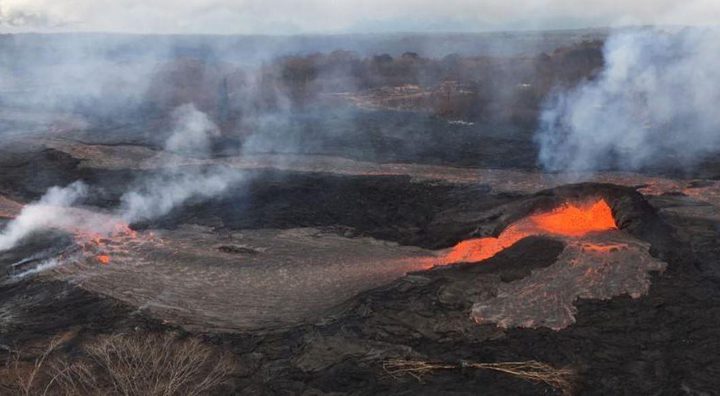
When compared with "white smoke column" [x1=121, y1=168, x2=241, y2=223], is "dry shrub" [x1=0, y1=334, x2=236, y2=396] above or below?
below

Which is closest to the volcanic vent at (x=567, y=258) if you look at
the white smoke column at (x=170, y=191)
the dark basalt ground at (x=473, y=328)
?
the dark basalt ground at (x=473, y=328)

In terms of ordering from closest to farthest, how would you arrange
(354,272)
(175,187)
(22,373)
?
(22,373)
(354,272)
(175,187)

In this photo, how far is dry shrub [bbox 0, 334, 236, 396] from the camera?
11.3 metres

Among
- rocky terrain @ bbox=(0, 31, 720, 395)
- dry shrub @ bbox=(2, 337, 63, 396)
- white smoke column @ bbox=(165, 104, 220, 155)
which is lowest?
dry shrub @ bbox=(2, 337, 63, 396)

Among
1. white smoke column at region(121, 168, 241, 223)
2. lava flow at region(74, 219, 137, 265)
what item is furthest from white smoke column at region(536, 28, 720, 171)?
lava flow at region(74, 219, 137, 265)

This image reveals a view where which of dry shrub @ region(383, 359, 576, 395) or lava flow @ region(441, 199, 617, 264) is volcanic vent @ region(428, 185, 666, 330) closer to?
lava flow @ region(441, 199, 617, 264)

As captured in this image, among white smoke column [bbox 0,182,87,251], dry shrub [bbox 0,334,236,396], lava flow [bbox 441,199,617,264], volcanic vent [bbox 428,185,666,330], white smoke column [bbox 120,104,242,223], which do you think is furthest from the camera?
white smoke column [bbox 120,104,242,223]

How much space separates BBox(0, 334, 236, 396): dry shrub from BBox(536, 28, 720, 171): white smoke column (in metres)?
24.0

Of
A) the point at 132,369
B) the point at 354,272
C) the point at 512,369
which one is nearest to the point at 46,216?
the point at 132,369

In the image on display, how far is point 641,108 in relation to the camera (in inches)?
1606

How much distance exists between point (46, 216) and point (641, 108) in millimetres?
38345

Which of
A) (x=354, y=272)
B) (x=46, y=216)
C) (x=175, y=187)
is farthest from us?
(x=175, y=187)

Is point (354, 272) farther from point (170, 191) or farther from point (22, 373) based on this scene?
point (170, 191)

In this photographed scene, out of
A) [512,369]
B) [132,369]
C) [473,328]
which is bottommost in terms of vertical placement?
[512,369]
